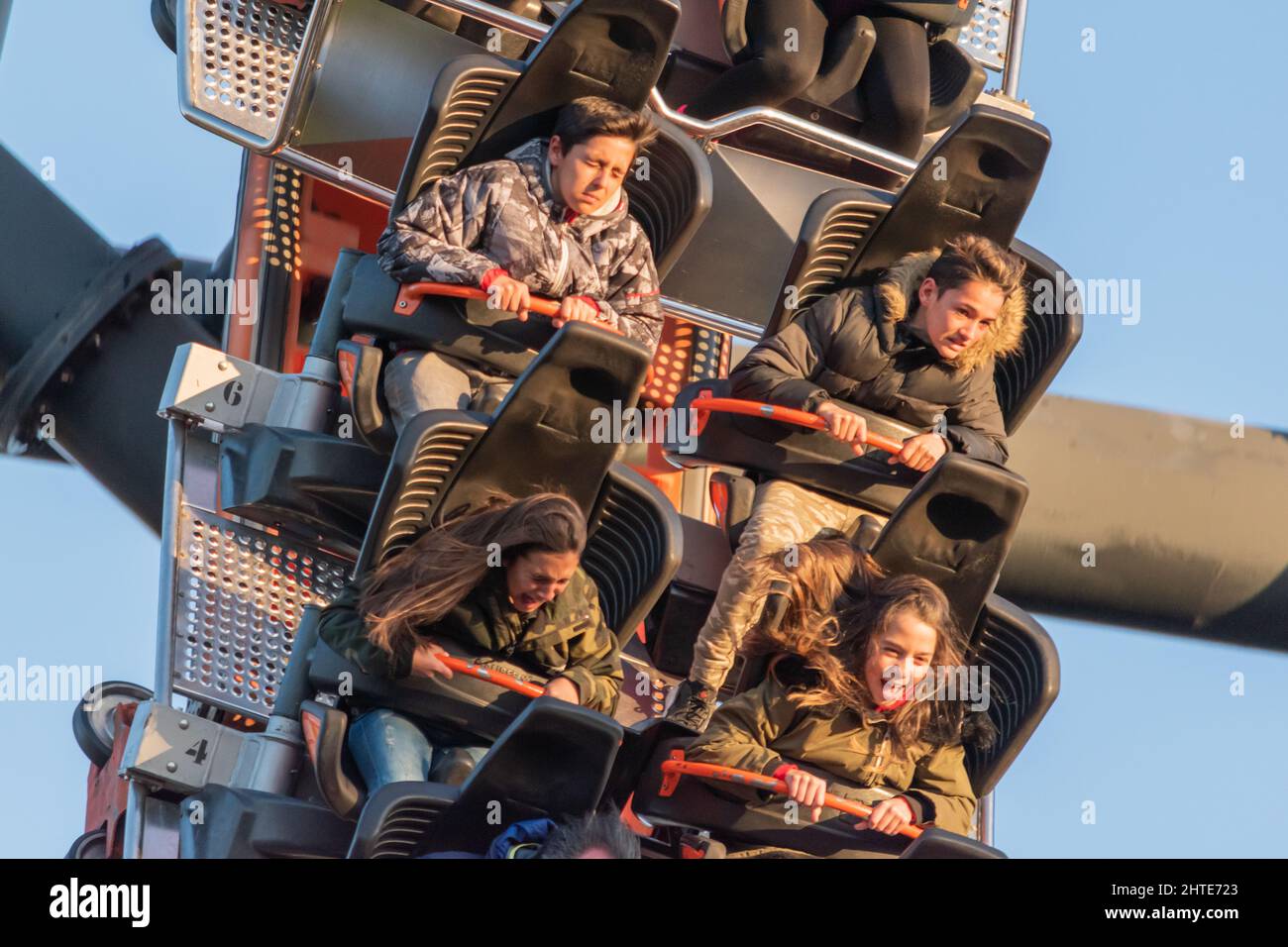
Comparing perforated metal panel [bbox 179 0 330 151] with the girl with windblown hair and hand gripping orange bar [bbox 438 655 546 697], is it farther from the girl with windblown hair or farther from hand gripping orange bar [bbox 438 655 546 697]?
hand gripping orange bar [bbox 438 655 546 697]

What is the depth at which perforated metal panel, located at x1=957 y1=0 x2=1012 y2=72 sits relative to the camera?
24.2 ft

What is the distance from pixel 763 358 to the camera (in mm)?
5074

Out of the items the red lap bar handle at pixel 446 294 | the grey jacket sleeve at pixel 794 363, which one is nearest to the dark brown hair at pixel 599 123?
the red lap bar handle at pixel 446 294

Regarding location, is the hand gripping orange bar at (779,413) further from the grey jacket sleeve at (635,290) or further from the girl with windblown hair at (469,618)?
the girl with windblown hair at (469,618)

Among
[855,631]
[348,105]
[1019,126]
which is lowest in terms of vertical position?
[855,631]

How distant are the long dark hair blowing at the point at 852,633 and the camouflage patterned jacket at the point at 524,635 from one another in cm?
33

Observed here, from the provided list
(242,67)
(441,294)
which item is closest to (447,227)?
(441,294)

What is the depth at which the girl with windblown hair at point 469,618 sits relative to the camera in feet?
14.6

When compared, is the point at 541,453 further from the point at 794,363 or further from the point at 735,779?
the point at 735,779

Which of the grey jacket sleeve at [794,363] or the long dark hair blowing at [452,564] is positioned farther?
the grey jacket sleeve at [794,363]

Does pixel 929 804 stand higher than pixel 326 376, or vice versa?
pixel 326 376
